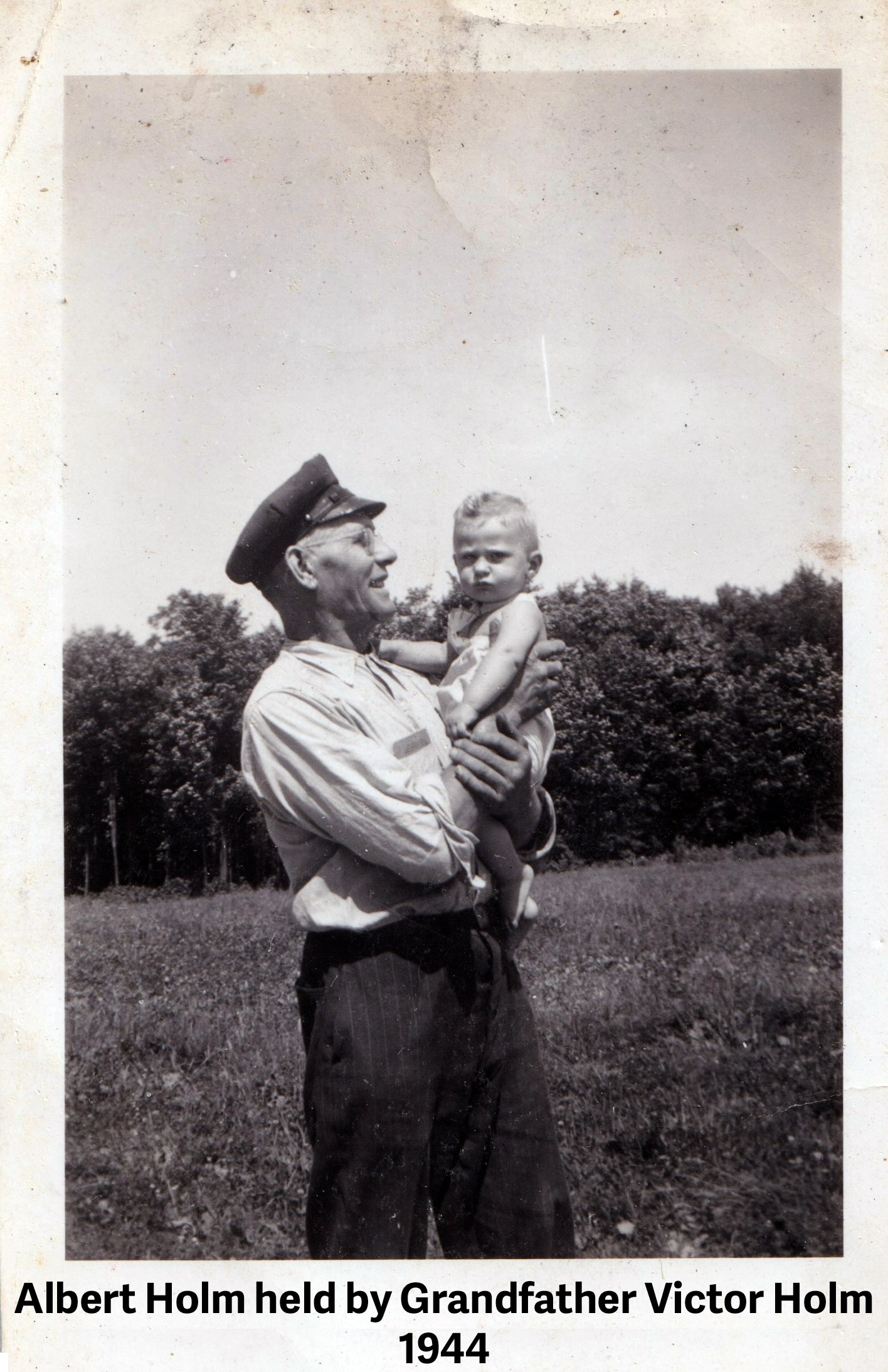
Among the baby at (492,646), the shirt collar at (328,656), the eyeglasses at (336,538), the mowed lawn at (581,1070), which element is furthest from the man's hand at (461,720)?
the mowed lawn at (581,1070)

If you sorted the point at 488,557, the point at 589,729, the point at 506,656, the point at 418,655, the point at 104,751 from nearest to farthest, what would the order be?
the point at 506,656 < the point at 488,557 < the point at 418,655 < the point at 104,751 < the point at 589,729

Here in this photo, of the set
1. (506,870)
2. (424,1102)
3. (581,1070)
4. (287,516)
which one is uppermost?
(287,516)

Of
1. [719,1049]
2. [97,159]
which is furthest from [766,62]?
[719,1049]

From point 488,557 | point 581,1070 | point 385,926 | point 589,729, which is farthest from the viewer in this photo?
point 589,729

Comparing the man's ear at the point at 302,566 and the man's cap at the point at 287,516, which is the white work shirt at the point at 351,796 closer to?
the man's ear at the point at 302,566

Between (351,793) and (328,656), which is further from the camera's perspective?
(328,656)

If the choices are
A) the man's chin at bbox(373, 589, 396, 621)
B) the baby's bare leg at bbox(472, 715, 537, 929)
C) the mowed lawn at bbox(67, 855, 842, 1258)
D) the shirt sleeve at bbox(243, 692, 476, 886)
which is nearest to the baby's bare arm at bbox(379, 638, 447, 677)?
the man's chin at bbox(373, 589, 396, 621)

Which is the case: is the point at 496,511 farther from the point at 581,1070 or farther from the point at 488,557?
the point at 581,1070

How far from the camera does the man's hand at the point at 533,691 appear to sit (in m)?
2.57

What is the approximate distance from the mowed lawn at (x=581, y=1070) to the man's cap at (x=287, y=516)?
4.39 ft

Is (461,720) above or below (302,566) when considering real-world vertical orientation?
below

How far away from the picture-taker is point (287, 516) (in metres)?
2.62

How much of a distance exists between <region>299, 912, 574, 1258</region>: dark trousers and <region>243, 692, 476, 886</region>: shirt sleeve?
10.9 inches

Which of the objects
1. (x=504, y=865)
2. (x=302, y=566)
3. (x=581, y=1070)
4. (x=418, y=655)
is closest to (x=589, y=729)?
(x=581, y=1070)
